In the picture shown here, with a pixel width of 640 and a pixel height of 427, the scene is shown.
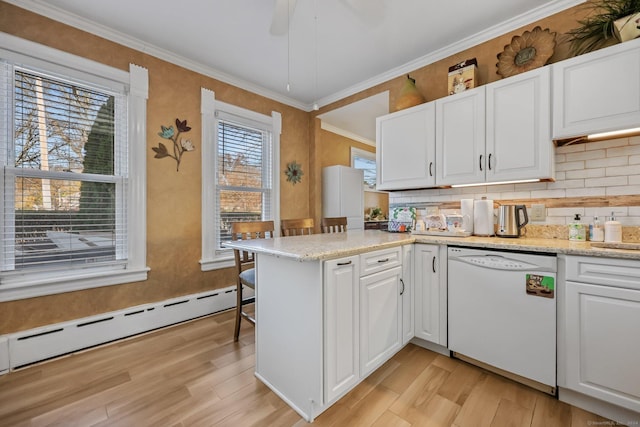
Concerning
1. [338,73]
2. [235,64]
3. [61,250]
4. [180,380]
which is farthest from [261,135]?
[180,380]

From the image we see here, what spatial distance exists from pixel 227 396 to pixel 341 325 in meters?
0.85

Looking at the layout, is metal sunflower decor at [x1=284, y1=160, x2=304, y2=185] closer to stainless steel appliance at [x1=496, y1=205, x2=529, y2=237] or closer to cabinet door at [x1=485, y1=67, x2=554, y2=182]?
cabinet door at [x1=485, y1=67, x2=554, y2=182]

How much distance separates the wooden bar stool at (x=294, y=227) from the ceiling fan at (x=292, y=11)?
1535 millimetres

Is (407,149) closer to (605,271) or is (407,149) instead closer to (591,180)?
(591,180)

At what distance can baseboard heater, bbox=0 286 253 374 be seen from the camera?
1.87 meters

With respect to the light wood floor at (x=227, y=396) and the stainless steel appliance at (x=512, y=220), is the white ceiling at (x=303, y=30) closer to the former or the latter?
the stainless steel appliance at (x=512, y=220)

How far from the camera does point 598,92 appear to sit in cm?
159

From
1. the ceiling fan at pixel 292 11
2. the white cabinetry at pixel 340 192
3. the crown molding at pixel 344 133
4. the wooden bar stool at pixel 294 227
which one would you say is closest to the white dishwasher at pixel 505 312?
the wooden bar stool at pixel 294 227

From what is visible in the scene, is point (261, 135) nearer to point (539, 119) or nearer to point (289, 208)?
point (289, 208)

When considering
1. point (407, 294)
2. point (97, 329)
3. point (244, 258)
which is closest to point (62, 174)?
point (97, 329)

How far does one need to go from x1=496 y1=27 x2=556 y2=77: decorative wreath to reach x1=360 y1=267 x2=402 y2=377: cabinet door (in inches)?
73.3

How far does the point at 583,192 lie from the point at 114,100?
386 centimetres

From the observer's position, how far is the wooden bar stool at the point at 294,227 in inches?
100

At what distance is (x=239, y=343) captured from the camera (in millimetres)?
2223
